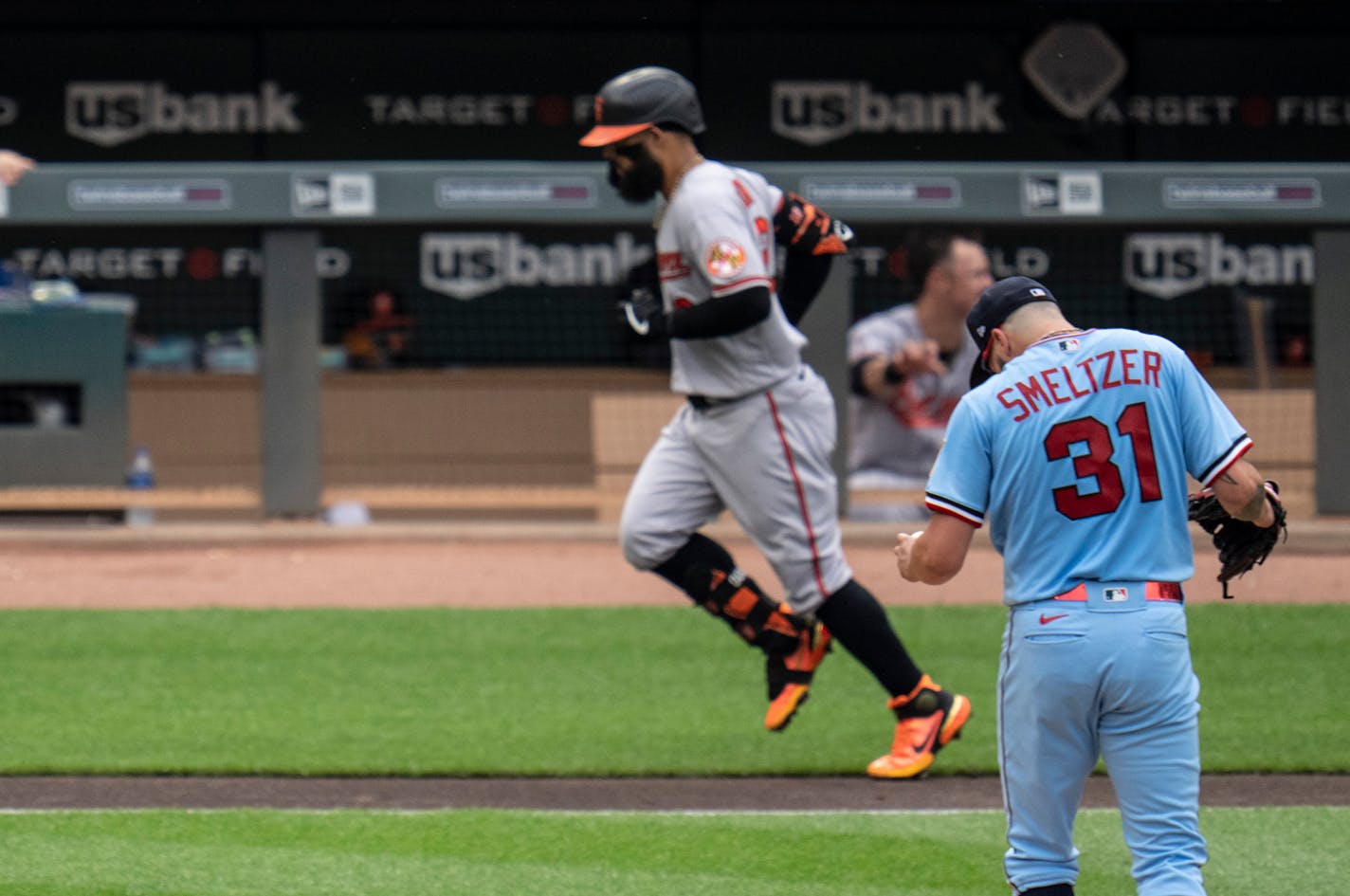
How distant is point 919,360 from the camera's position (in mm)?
7711

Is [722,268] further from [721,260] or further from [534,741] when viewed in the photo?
[534,741]

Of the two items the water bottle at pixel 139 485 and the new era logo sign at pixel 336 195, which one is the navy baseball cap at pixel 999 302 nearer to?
the new era logo sign at pixel 336 195

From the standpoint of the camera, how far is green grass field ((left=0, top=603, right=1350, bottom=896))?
4.46 m

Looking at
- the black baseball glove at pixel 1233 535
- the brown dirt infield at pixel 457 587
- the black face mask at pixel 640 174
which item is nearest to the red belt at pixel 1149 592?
the black baseball glove at pixel 1233 535

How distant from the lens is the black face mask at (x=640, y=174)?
17.7 ft

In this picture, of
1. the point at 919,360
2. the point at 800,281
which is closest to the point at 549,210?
the point at 919,360

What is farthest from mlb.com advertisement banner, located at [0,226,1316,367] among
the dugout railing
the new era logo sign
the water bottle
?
the new era logo sign

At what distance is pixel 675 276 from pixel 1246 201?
586 cm

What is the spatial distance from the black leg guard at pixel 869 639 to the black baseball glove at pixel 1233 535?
170cm

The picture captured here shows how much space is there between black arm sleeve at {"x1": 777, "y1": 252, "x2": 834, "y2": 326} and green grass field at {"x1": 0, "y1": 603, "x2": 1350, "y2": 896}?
1.33 meters

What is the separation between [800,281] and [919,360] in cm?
217

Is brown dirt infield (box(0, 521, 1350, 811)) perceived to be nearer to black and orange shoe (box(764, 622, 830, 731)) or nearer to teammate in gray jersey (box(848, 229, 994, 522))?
black and orange shoe (box(764, 622, 830, 731))

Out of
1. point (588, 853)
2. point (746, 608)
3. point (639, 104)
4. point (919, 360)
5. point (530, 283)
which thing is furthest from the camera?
point (530, 283)

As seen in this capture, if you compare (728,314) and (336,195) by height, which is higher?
(336,195)
